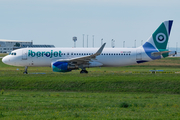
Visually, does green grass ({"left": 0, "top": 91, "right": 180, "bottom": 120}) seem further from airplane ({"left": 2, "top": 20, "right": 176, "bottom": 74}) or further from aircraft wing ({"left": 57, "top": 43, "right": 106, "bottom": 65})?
airplane ({"left": 2, "top": 20, "right": 176, "bottom": 74})

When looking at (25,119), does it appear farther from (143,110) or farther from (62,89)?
(62,89)

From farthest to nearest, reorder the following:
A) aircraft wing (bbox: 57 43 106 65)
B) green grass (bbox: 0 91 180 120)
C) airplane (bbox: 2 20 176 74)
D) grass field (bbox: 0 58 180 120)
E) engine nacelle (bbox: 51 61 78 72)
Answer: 1. airplane (bbox: 2 20 176 74)
2. engine nacelle (bbox: 51 61 78 72)
3. aircraft wing (bbox: 57 43 106 65)
4. grass field (bbox: 0 58 180 120)
5. green grass (bbox: 0 91 180 120)

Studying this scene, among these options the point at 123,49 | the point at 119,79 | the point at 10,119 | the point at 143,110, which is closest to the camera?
the point at 10,119

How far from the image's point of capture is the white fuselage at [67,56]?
1515 inches

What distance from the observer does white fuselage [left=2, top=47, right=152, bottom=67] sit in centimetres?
3847

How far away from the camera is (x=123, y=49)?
4047cm

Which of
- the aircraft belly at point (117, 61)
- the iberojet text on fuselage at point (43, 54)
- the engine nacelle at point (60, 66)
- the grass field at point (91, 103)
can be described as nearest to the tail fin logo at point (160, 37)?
the aircraft belly at point (117, 61)

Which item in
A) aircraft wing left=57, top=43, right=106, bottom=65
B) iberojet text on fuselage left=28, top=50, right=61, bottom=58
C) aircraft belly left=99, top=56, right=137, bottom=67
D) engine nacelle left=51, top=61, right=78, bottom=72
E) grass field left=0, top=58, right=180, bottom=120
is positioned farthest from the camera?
aircraft belly left=99, top=56, right=137, bottom=67

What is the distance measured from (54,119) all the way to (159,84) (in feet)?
56.0

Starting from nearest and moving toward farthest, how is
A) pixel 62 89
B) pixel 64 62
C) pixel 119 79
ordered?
pixel 62 89, pixel 119 79, pixel 64 62

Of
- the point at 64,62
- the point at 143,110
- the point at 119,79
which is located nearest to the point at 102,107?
the point at 143,110

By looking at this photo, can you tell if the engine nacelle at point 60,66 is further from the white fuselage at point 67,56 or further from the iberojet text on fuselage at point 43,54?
the iberojet text on fuselage at point 43,54

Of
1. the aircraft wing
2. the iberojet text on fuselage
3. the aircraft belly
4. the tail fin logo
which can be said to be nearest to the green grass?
the aircraft wing

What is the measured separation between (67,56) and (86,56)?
3.44m
